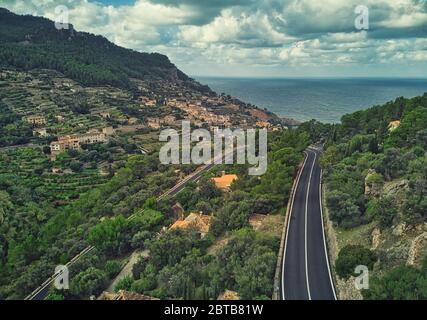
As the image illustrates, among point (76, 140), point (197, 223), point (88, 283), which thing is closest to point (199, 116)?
point (76, 140)

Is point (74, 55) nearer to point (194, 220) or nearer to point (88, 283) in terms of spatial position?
point (194, 220)

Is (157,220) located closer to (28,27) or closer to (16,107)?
(16,107)

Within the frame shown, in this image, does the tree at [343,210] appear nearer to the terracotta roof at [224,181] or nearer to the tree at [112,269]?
the terracotta roof at [224,181]

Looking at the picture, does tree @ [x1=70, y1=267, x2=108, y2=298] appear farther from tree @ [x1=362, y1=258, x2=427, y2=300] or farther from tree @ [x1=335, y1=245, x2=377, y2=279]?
tree @ [x1=362, y1=258, x2=427, y2=300]

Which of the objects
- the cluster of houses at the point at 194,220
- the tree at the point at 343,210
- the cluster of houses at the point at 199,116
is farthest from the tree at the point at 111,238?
the cluster of houses at the point at 199,116

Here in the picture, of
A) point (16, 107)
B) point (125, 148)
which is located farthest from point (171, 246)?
point (16, 107)

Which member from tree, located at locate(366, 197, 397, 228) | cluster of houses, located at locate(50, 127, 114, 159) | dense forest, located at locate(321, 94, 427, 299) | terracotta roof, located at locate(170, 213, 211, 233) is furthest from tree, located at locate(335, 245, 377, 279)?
cluster of houses, located at locate(50, 127, 114, 159)

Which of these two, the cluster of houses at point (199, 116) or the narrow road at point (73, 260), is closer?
the narrow road at point (73, 260)
